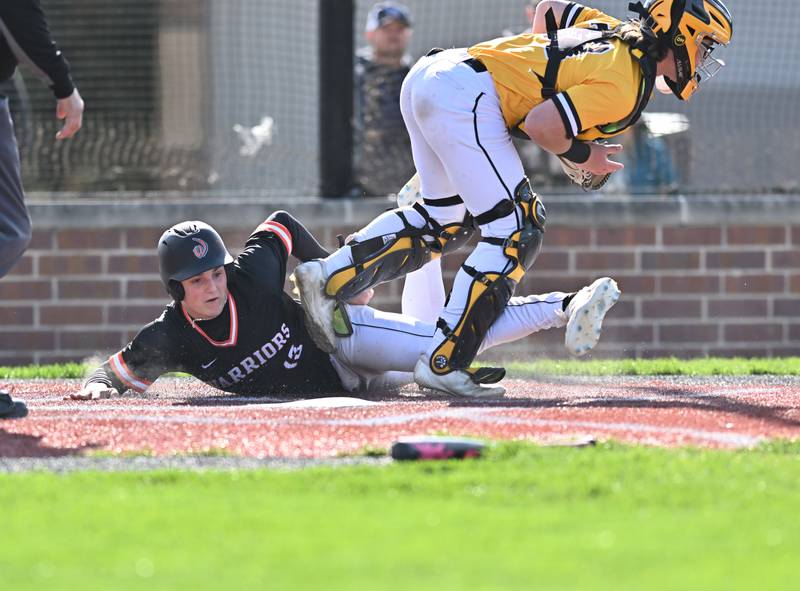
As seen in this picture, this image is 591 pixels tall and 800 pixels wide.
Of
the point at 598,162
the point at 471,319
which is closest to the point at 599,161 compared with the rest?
the point at 598,162

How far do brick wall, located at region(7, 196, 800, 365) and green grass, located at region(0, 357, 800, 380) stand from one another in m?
1.43

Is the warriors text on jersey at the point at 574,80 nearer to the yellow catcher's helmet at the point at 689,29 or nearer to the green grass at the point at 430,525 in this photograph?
the yellow catcher's helmet at the point at 689,29

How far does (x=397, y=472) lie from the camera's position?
411cm

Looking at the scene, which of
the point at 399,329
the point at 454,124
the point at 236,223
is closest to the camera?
the point at 454,124

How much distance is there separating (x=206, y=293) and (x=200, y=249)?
0.21m

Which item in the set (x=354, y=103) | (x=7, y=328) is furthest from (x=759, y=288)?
(x=7, y=328)

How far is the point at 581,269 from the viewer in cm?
1012

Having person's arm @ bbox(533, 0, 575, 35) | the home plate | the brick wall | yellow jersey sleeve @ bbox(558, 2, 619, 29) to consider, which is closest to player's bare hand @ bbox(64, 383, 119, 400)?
the home plate

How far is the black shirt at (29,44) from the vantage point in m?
5.28

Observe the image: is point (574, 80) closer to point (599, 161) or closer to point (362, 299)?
point (599, 161)

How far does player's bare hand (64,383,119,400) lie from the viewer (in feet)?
20.3

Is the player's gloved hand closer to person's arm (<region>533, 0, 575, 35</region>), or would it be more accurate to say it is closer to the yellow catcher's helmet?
the yellow catcher's helmet

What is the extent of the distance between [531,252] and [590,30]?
3.31 ft

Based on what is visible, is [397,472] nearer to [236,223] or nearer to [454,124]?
[454,124]
